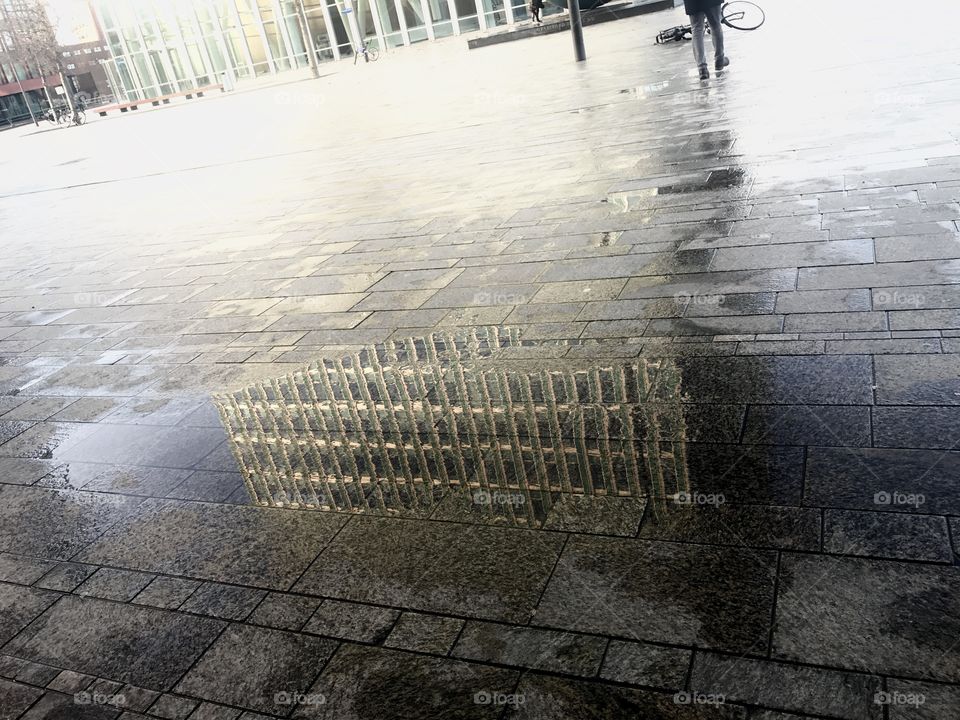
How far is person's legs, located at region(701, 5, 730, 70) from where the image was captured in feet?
42.8

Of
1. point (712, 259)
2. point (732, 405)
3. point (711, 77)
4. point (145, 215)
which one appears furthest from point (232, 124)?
point (732, 405)

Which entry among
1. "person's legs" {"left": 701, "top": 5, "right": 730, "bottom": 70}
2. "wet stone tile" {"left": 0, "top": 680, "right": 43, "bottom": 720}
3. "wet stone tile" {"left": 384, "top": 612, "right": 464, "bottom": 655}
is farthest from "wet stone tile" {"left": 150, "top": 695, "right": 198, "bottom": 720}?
"person's legs" {"left": 701, "top": 5, "right": 730, "bottom": 70}

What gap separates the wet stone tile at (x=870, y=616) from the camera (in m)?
2.32

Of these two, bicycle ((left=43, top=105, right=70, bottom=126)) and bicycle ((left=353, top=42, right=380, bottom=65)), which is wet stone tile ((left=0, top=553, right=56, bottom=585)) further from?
bicycle ((left=43, top=105, right=70, bottom=126))

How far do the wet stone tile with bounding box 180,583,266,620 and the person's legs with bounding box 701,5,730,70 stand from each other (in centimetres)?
1251

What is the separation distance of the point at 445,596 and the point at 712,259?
368 cm

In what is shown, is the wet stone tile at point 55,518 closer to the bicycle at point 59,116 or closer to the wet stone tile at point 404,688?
the wet stone tile at point 404,688

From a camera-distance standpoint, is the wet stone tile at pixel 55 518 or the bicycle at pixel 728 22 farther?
the bicycle at pixel 728 22

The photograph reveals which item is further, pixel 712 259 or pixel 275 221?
pixel 275 221

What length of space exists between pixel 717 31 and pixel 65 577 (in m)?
13.1

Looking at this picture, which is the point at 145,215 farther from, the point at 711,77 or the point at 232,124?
the point at 232,124

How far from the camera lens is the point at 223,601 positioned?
3223 mm

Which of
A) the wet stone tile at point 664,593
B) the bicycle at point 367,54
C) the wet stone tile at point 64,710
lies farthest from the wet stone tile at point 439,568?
the bicycle at point 367,54

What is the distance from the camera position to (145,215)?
12.8 meters
